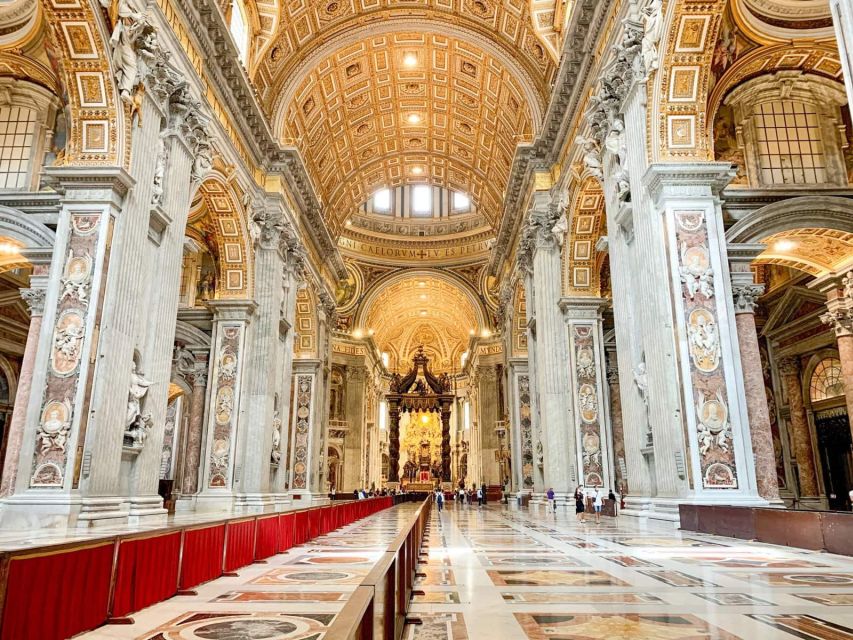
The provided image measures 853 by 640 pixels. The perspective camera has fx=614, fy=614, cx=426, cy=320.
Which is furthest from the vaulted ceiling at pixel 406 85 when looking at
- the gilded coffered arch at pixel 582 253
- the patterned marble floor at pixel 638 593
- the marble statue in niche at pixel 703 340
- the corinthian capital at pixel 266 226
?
the patterned marble floor at pixel 638 593

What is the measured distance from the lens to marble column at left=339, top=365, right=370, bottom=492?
36.1m

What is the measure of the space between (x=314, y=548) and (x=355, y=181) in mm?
20032

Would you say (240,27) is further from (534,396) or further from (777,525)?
(777,525)

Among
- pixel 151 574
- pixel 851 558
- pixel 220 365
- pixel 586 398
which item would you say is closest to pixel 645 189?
pixel 851 558

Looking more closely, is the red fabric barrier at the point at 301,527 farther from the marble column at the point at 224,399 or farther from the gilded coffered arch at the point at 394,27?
the gilded coffered arch at the point at 394,27

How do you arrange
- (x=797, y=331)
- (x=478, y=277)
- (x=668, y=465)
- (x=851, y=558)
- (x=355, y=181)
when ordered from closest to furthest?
(x=851, y=558) < (x=668, y=465) < (x=797, y=331) < (x=355, y=181) < (x=478, y=277)

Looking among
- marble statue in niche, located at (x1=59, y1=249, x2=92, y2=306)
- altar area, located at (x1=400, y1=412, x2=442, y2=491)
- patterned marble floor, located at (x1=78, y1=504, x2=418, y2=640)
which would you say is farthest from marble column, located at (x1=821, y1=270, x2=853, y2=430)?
altar area, located at (x1=400, y1=412, x2=442, y2=491)

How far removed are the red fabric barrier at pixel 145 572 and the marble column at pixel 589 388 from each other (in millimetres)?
11361

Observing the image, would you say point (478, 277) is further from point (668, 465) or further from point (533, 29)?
point (668, 465)

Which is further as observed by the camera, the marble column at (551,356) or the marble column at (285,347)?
the marble column at (285,347)

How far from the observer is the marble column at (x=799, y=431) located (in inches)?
665

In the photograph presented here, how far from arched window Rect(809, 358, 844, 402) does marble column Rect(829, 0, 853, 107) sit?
1424cm

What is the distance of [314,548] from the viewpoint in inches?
303

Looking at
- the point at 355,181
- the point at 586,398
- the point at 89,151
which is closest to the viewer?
the point at 89,151
